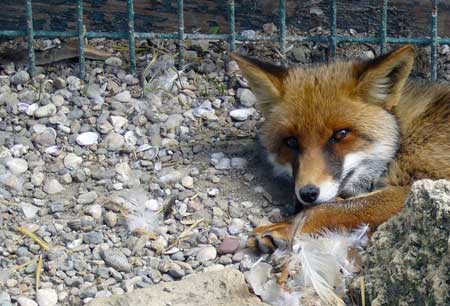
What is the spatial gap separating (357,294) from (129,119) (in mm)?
2031

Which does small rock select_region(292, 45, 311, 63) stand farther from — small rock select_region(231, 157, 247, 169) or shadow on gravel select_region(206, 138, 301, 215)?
small rock select_region(231, 157, 247, 169)

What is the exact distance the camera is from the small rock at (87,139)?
218 inches

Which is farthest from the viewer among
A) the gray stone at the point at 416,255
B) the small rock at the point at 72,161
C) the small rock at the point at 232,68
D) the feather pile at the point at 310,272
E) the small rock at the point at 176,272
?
the small rock at the point at 232,68

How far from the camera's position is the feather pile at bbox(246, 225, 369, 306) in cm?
424

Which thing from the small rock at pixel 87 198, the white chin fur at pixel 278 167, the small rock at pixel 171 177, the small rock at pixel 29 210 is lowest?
the small rock at pixel 29 210

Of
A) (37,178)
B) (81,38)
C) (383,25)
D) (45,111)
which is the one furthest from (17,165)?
(383,25)

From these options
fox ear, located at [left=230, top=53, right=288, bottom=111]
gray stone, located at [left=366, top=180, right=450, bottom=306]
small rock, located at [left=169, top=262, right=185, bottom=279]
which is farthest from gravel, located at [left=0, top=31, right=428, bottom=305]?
gray stone, located at [left=366, top=180, right=450, bottom=306]

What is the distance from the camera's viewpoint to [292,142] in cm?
513

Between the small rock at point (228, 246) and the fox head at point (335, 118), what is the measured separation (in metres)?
0.43

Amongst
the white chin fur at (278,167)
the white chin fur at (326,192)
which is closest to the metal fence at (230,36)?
the white chin fur at (278,167)

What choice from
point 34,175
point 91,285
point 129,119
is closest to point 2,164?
point 34,175

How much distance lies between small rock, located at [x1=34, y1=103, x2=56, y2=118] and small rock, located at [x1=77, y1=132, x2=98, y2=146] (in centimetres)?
28

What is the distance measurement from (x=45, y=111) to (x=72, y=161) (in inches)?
19.8

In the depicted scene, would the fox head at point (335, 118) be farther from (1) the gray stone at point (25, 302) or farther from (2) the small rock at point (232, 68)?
(1) the gray stone at point (25, 302)
